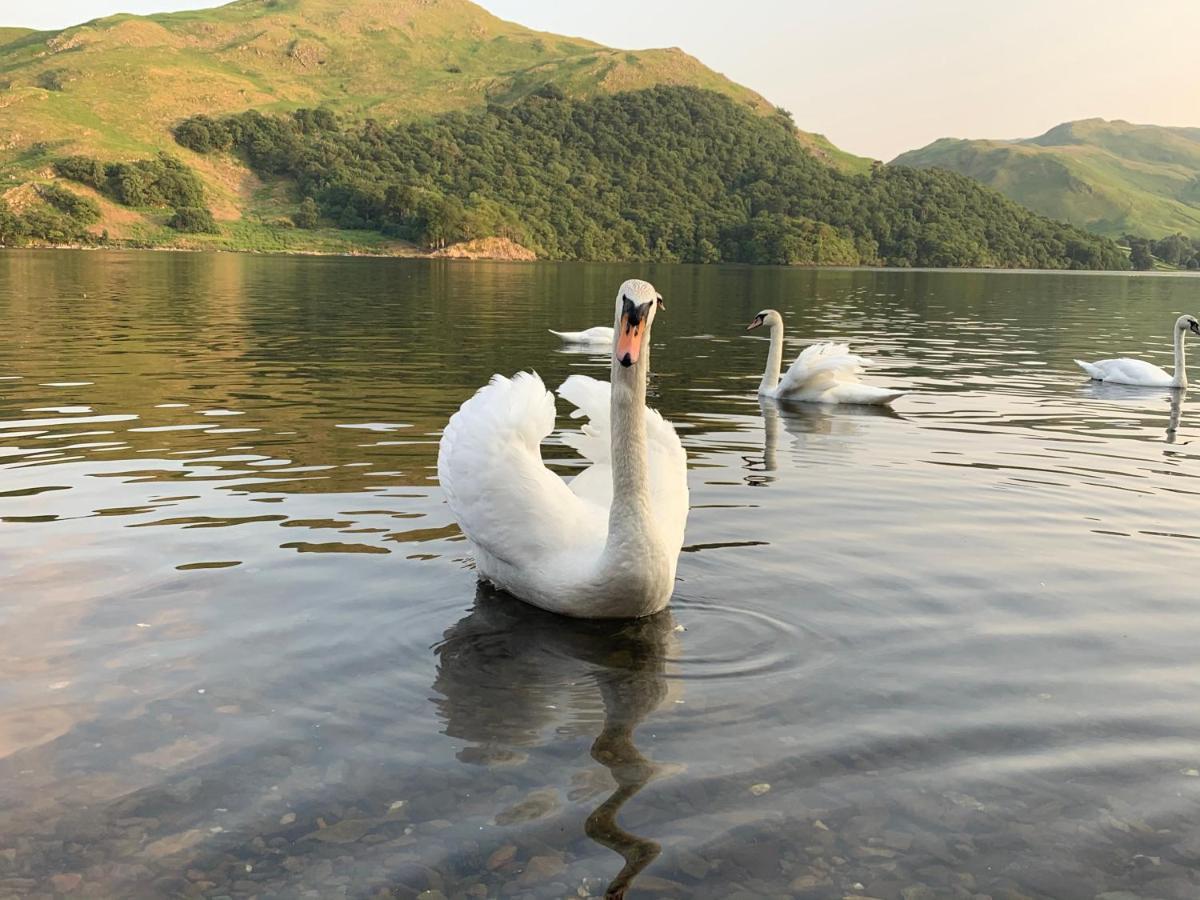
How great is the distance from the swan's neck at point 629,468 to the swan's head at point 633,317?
299mm

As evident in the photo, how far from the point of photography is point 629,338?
251 inches

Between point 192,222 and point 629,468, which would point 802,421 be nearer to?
point 629,468

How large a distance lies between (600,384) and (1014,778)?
4690 mm

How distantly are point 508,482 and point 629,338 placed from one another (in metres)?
1.59

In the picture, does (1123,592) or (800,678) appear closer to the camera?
(800,678)

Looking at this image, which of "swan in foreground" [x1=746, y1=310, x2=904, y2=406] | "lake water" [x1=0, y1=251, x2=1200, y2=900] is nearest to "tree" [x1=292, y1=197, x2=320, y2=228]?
"swan in foreground" [x1=746, y1=310, x2=904, y2=406]

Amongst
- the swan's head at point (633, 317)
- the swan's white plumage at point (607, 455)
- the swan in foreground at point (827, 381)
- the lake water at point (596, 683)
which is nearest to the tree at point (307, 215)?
the swan in foreground at point (827, 381)

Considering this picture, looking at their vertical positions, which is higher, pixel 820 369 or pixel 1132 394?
pixel 820 369

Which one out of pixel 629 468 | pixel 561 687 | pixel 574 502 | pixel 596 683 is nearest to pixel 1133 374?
pixel 574 502

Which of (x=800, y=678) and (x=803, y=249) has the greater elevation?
(x=803, y=249)

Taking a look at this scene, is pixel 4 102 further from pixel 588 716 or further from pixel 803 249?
pixel 588 716

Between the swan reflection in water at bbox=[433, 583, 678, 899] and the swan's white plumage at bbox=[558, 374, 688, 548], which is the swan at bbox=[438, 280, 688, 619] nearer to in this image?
the swan's white plumage at bbox=[558, 374, 688, 548]

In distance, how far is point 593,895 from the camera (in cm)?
418

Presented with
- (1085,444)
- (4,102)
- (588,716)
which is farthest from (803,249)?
(588,716)
